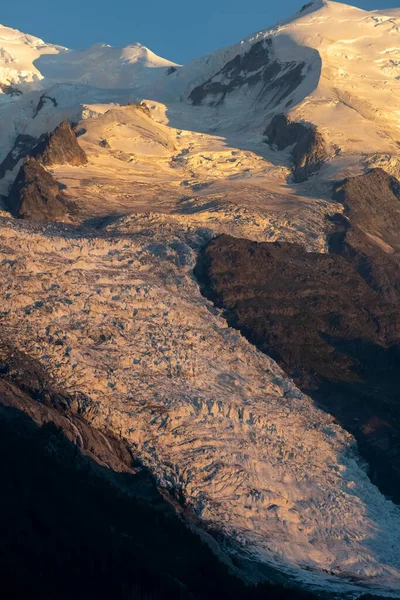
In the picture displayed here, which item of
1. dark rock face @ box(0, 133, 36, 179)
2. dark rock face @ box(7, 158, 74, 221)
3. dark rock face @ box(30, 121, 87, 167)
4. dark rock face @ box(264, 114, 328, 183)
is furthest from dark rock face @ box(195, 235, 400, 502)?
dark rock face @ box(0, 133, 36, 179)

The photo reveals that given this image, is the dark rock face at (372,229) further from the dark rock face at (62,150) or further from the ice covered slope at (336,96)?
the dark rock face at (62,150)

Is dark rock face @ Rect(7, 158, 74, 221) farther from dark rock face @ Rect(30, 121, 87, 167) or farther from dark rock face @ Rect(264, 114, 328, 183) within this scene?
dark rock face @ Rect(264, 114, 328, 183)

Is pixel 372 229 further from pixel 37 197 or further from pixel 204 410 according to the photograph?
pixel 204 410

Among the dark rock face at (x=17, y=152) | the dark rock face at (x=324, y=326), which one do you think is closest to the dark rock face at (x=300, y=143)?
the dark rock face at (x=17, y=152)

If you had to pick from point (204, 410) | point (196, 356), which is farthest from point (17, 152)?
point (204, 410)

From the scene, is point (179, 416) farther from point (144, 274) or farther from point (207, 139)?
point (207, 139)

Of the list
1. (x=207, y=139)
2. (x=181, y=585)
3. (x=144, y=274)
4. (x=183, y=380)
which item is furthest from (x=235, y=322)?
(x=207, y=139)
